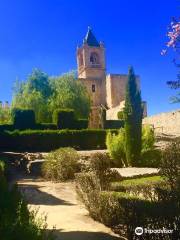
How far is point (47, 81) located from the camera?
49125 mm

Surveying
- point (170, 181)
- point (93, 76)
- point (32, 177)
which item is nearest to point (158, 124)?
point (32, 177)

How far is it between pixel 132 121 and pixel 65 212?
37.9ft

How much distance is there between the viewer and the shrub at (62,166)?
14.9 meters

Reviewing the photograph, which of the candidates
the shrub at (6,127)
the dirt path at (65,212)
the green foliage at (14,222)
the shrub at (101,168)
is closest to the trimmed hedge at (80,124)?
the shrub at (6,127)

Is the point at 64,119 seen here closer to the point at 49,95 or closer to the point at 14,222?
the point at 49,95

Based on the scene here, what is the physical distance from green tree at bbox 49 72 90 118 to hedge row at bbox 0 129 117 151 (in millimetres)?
14862

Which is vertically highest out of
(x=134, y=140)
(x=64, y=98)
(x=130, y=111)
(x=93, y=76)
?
(x=93, y=76)

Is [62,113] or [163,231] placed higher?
[62,113]

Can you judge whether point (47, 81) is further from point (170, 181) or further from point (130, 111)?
point (170, 181)

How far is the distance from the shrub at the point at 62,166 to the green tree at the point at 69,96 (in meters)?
26.0

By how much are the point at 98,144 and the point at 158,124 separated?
10120 millimetres

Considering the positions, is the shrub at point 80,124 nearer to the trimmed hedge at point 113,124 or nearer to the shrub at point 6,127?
the shrub at point 6,127

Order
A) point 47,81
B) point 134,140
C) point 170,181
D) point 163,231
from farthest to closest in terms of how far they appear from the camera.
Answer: point 47,81
point 134,140
point 170,181
point 163,231

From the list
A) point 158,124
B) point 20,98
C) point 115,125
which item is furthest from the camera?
point 20,98
